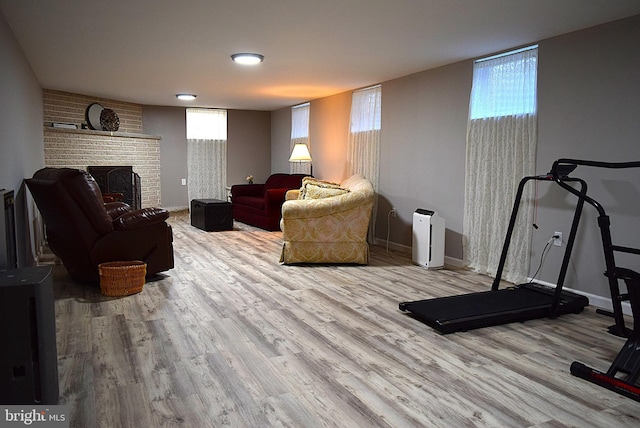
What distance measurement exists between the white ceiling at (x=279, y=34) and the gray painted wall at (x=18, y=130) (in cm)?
22

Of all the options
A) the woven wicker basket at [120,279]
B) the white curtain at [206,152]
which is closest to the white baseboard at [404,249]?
the woven wicker basket at [120,279]

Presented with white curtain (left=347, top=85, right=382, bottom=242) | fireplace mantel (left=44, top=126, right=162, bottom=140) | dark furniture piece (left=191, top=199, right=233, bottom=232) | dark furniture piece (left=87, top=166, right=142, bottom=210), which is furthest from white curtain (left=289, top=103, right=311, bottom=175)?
dark furniture piece (left=87, top=166, right=142, bottom=210)

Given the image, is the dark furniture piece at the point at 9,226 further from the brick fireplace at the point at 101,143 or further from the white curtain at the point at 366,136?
the brick fireplace at the point at 101,143

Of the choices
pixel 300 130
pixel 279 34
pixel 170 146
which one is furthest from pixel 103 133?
pixel 279 34

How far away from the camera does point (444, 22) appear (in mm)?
3588

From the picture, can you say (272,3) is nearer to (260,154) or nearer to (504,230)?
(504,230)

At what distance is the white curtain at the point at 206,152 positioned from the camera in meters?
9.52

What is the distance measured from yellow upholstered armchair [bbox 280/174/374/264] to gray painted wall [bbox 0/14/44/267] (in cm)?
249

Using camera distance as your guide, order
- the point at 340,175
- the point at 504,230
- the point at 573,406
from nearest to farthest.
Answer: the point at 573,406
the point at 504,230
the point at 340,175

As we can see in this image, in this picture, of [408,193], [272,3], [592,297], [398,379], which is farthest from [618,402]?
[408,193]

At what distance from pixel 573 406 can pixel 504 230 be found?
2541mm

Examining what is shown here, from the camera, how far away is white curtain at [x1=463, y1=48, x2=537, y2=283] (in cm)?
429

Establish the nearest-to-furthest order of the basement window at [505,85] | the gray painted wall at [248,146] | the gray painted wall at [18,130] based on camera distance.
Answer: the gray painted wall at [18,130] → the basement window at [505,85] → the gray painted wall at [248,146]

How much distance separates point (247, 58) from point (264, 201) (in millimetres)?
3194
